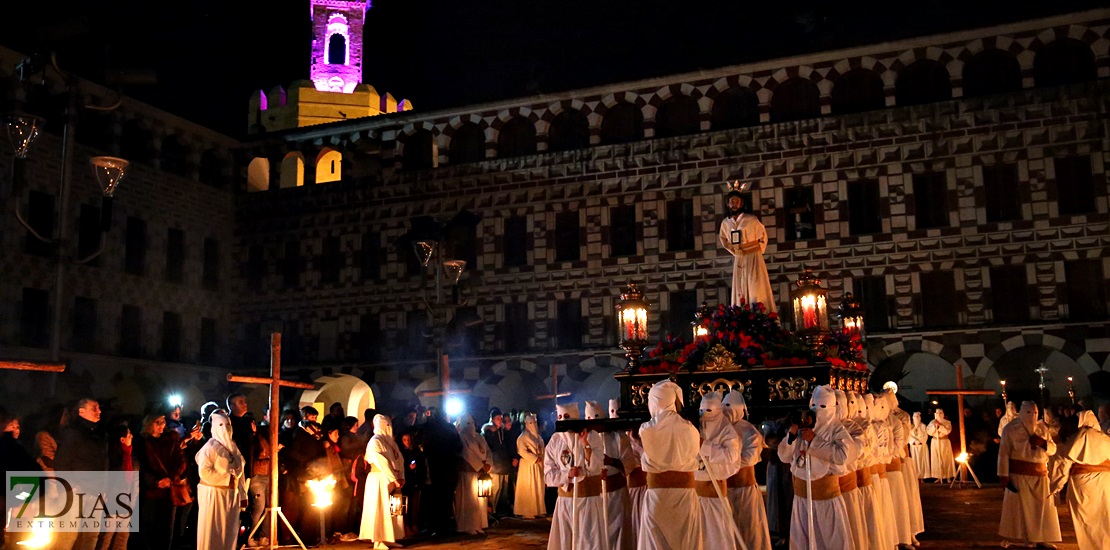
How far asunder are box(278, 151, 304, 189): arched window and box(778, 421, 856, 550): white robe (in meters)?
25.5

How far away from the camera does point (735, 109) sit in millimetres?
27094

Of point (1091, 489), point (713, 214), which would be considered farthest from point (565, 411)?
point (713, 214)

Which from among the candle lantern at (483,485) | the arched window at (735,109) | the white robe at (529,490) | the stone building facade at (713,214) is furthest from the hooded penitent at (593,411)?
the arched window at (735,109)

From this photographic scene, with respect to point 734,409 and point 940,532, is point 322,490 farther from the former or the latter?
point 940,532

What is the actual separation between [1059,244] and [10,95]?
25.6m

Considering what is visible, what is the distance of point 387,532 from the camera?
41.1ft

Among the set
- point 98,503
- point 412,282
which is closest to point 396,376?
point 412,282

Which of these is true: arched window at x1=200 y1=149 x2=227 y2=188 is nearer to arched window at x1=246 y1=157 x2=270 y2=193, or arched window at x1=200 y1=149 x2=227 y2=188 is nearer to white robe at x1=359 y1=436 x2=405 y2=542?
arched window at x1=246 y1=157 x2=270 y2=193

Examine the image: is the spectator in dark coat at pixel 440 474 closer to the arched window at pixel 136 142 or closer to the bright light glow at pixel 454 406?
the bright light glow at pixel 454 406

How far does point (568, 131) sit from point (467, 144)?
316 centimetres

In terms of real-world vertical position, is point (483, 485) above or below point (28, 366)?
below

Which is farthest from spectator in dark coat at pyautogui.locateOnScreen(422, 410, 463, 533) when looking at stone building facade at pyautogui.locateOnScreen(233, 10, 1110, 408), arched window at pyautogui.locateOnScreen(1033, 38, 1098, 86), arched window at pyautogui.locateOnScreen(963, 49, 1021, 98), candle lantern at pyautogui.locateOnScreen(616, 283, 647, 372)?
arched window at pyautogui.locateOnScreen(1033, 38, 1098, 86)

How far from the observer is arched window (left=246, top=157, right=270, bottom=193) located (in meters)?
32.9

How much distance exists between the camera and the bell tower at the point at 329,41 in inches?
1320
